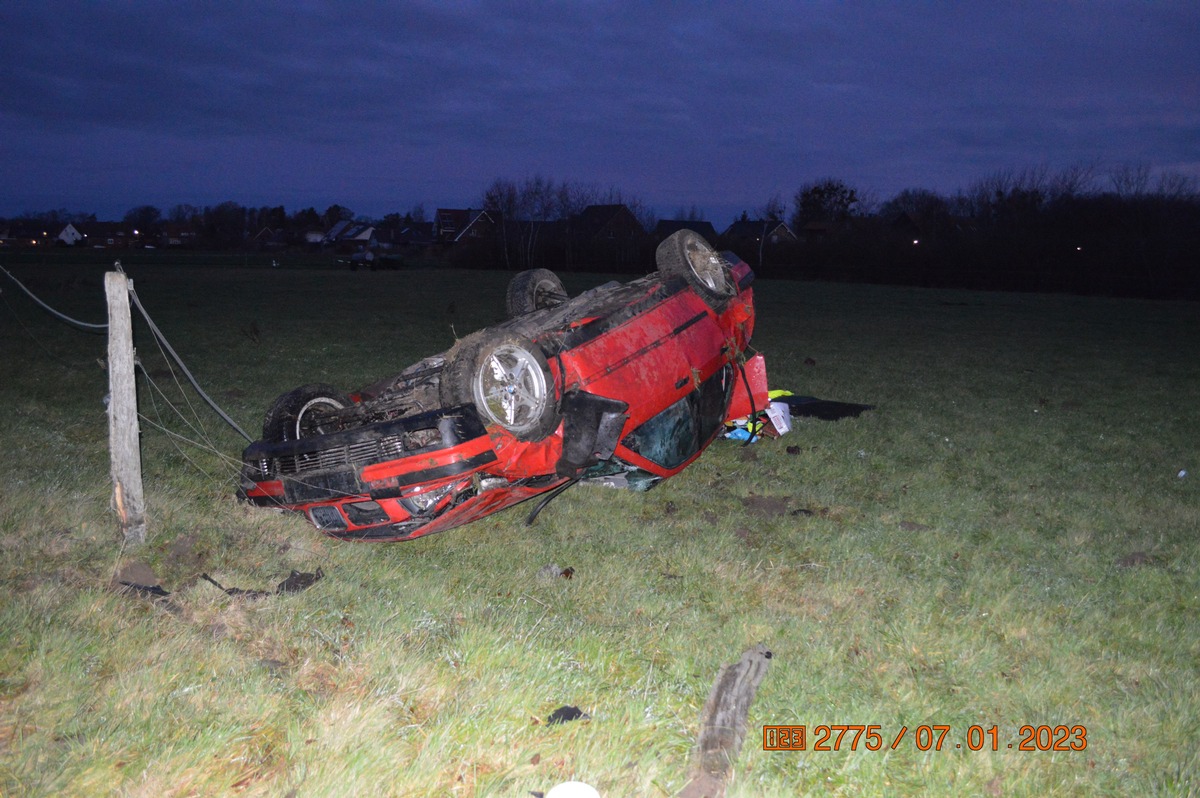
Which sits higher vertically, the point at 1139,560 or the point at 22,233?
the point at 22,233

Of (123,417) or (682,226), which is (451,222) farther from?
(123,417)

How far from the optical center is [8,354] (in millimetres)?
9812

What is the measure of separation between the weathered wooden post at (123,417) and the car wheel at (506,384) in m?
1.40

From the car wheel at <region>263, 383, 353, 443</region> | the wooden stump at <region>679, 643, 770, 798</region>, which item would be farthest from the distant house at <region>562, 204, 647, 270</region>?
the wooden stump at <region>679, 643, 770, 798</region>

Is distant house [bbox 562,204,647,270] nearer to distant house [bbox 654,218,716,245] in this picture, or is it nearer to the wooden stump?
distant house [bbox 654,218,716,245]

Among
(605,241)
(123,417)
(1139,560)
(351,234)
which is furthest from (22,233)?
(1139,560)

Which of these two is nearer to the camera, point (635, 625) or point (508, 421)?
point (635, 625)

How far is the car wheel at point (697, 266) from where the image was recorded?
5172mm

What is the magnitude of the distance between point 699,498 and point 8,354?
9.12 meters

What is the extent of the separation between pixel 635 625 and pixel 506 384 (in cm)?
121

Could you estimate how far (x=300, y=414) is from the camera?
4.39 m
